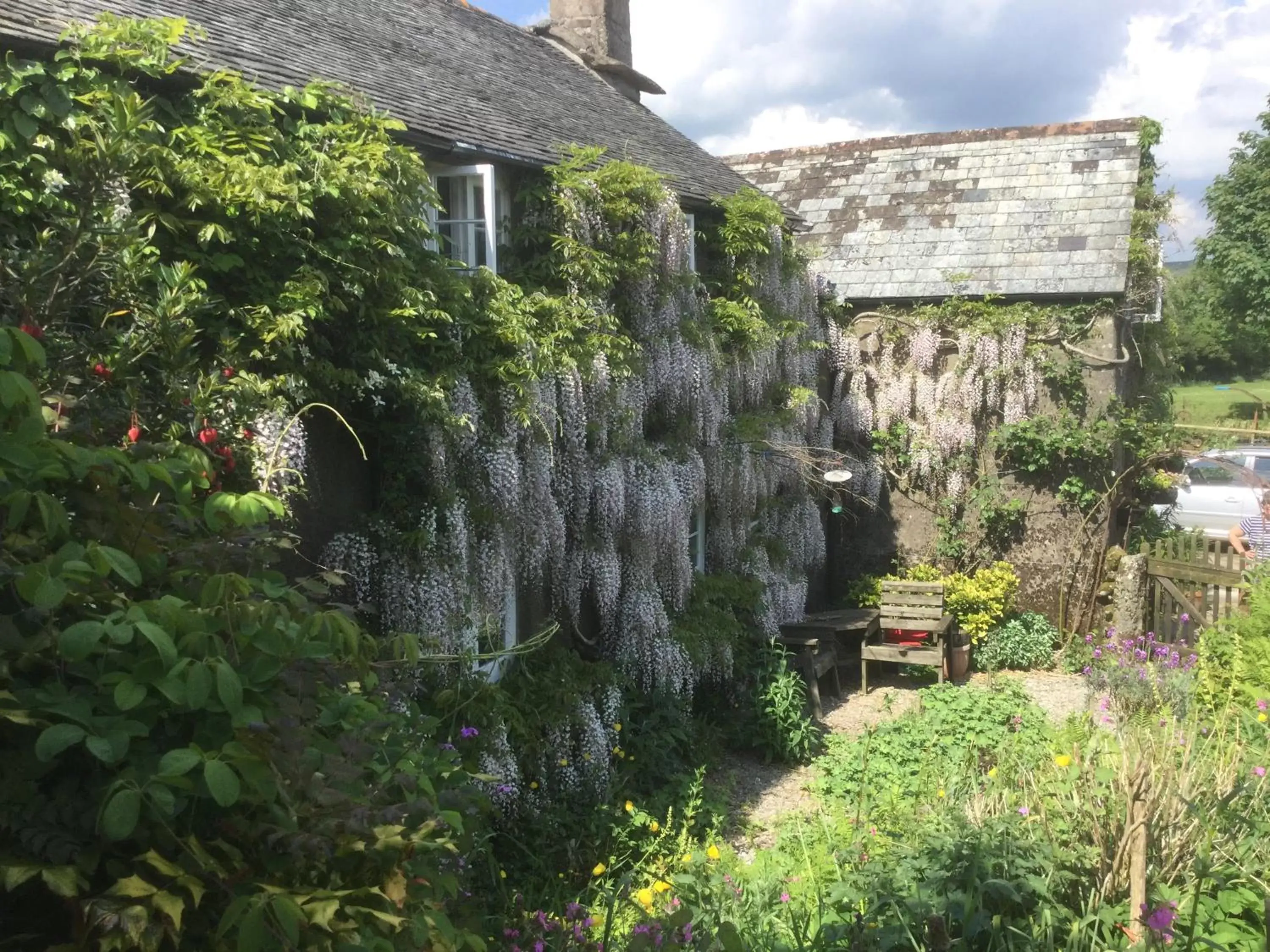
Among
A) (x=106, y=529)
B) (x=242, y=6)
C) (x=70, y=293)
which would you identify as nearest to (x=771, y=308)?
(x=242, y=6)

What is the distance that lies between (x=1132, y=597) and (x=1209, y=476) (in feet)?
23.2

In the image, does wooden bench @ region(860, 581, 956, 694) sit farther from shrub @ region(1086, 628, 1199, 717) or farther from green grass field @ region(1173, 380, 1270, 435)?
→ green grass field @ region(1173, 380, 1270, 435)

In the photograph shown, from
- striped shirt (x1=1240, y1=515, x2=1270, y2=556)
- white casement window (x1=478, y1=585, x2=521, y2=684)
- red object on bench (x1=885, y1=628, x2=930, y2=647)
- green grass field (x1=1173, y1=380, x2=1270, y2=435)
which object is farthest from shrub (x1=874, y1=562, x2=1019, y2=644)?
green grass field (x1=1173, y1=380, x2=1270, y2=435)

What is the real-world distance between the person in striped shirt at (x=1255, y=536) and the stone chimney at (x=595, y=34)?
315 inches

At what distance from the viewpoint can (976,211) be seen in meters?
12.6

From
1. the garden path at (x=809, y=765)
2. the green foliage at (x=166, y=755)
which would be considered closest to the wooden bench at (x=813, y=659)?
the garden path at (x=809, y=765)

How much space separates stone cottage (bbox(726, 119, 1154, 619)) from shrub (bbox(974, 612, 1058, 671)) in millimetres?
508

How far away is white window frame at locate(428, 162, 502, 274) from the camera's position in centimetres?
686

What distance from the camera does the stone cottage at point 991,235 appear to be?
11.5m

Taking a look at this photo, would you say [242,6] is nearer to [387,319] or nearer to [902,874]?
[387,319]

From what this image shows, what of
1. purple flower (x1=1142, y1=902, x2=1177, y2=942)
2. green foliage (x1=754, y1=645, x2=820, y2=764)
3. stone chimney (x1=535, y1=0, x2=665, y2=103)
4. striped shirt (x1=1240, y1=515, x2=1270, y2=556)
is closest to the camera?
purple flower (x1=1142, y1=902, x2=1177, y2=942)

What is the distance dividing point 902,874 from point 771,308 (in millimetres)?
6861

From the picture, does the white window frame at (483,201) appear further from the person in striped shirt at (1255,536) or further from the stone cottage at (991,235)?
the person in striped shirt at (1255,536)

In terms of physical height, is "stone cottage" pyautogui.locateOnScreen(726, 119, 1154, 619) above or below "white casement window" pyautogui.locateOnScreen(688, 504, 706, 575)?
above
